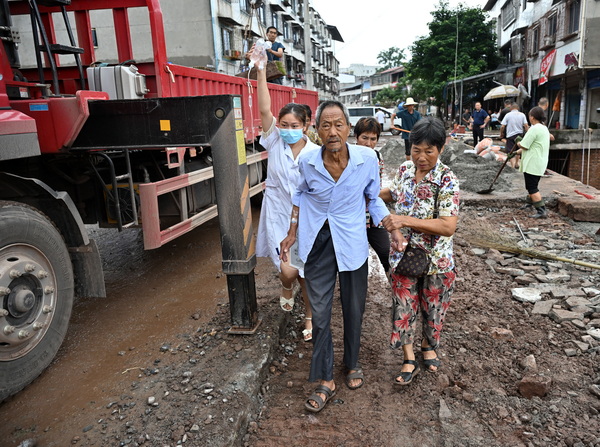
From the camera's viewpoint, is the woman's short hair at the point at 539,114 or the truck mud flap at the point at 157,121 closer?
the truck mud flap at the point at 157,121

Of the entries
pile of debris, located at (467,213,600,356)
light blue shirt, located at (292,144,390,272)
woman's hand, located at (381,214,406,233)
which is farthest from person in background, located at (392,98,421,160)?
woman's hand, located at (381,214,406,233)

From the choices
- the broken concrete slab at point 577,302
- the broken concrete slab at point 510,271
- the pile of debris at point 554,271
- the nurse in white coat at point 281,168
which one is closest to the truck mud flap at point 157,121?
the nurse in white coat at point 281,168

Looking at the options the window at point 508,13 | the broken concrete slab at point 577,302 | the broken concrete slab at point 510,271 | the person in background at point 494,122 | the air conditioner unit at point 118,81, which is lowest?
the broken concrete slab at point 510,271

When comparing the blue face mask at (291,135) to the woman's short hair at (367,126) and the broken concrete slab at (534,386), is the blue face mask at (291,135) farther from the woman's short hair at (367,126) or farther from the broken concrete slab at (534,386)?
the broken concrete slab at (534,386)

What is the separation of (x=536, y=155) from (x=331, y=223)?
225 inches

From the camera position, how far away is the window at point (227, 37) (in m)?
21.7

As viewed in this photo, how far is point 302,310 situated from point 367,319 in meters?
0.59

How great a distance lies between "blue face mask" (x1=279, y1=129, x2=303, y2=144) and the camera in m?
3.25

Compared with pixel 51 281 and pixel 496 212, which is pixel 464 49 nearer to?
pixel 496 212

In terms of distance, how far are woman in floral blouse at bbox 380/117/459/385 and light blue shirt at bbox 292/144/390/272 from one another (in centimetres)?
19

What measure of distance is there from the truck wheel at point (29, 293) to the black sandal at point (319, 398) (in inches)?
64.7

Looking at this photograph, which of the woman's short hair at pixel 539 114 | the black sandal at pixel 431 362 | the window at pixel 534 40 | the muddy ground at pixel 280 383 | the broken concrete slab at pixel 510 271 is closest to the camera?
the muddy ground at pixel 280 383

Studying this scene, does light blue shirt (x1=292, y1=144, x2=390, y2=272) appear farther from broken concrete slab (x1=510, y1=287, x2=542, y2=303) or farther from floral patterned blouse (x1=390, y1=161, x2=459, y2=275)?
broken concrete slab (x1=510, y1=287, x2=542, y2=303)

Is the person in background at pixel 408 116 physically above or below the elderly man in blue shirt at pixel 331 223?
above
